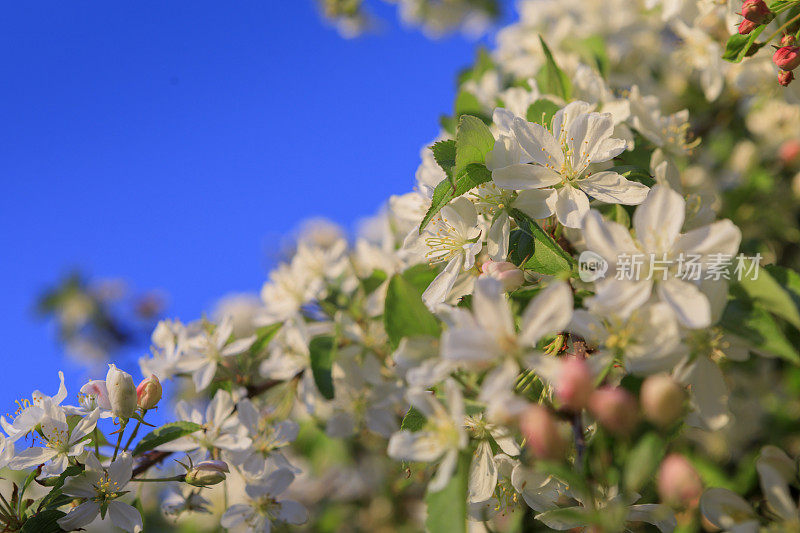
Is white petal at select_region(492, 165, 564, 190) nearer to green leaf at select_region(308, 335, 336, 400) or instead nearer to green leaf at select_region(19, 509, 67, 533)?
green leaf at select_region(308, 335, 336, 400)

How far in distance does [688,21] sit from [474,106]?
2.60ft

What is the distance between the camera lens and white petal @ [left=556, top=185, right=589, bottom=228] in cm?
118

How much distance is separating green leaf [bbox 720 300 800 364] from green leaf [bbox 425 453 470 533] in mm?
538

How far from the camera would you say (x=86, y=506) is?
1.29 metres

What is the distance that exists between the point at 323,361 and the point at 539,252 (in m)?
0.71

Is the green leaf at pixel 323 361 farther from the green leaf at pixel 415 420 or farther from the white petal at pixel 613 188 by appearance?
the white petal at pixel 613 188

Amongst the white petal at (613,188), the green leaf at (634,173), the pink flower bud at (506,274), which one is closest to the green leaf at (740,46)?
the green leaf at (634,173)

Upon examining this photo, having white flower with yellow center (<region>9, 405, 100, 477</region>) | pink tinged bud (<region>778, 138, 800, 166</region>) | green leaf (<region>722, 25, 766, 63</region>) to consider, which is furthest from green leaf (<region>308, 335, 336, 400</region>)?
pink tinged bud (<region>778, 138, 800, 166</region>)

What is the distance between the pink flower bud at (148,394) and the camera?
1343 millimetres

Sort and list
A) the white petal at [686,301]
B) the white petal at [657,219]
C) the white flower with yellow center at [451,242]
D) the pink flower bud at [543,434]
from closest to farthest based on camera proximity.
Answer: the pink flower bud at [543,434]
the white petal at [686,301]
the white petal at [657,219]
the white flower with yellow center at [451,242]

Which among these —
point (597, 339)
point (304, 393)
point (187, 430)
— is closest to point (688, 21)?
point (597, 339)

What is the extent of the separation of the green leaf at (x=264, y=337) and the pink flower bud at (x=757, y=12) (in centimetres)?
157

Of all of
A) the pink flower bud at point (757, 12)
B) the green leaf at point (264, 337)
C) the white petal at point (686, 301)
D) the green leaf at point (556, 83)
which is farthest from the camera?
the green leaf at point (264, 337)

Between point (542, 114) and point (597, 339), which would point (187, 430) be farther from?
point (542, 114)
